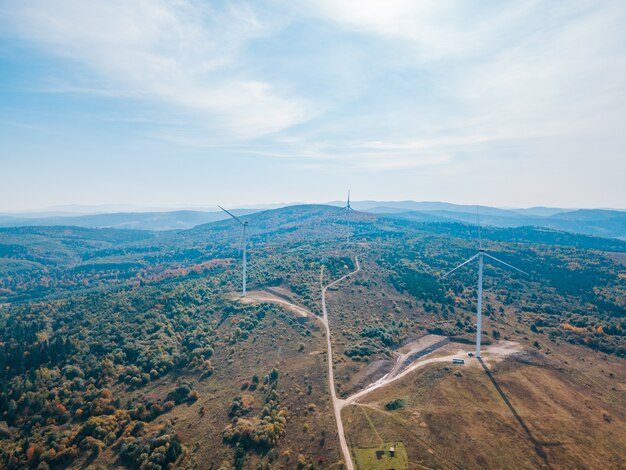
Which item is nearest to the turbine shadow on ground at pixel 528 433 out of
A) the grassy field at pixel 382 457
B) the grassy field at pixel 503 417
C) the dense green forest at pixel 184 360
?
the grassy field at pixel 503 417

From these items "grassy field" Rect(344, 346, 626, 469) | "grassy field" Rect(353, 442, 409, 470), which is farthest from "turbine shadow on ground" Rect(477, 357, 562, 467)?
"grassy field" Rect(353, 442, 409, 470)

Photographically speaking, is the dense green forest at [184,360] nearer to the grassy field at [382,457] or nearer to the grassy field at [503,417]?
the grassy field at [382,457]

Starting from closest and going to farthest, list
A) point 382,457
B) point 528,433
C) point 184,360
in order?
point 382,457
point 528,433
point 184,360

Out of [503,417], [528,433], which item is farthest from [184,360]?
[528,433]

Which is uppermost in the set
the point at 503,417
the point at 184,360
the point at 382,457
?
the point at 503,417

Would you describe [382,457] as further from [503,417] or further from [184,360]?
[184,360]

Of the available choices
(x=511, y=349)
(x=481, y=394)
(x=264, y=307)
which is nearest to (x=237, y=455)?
(x=481, y=394)

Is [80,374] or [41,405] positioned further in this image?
[80,374]

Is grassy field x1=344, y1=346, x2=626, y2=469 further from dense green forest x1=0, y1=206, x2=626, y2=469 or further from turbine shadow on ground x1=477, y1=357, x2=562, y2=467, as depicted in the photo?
dense green forest x1=0, y1=206, x2=626, y2=469

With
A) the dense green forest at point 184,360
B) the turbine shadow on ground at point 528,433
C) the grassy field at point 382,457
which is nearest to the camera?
the grassy field at point 382,457

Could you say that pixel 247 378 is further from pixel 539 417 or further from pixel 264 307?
pixel 539 417

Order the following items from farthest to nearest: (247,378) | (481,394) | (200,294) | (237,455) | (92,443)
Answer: (200,294)
(247,378)
(481,394)
(92,443)
(237,455)
